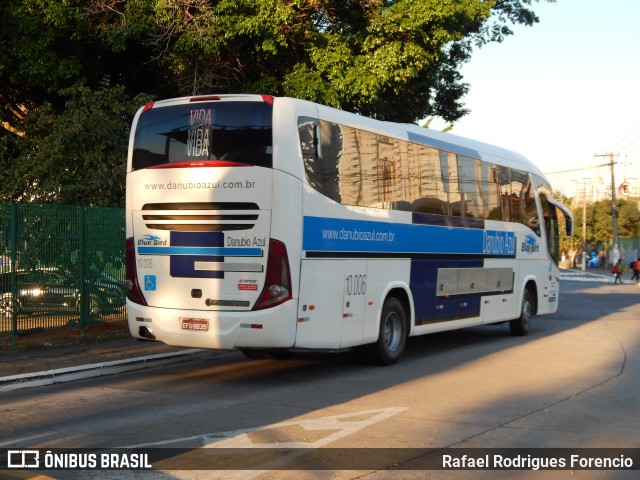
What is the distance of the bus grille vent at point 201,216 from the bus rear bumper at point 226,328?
44.8 inches

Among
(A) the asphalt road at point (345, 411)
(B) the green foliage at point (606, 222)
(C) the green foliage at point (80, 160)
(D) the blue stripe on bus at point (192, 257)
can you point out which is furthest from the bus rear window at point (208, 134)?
(B) the green foliage at point (606, 222)

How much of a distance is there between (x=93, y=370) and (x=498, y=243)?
8.65 metres

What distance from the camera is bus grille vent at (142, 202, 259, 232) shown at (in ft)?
37.2

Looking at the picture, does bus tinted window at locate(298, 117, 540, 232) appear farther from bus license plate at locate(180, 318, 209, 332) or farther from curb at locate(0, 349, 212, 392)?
curb at locate(0, 349, 212, 392)

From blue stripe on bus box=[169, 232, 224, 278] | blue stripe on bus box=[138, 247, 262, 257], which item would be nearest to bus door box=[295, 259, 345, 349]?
blue stripe on bus box=[138, 247, 262, 257]

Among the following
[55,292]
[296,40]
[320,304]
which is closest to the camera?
[320,304]

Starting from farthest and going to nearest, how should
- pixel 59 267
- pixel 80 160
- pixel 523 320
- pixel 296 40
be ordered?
pixel 296 40 → pixel 80 160 → pixel 523 320 → pixel 59 267

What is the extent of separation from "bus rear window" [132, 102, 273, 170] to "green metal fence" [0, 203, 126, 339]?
3932 mm

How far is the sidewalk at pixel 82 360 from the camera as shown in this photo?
12091mm

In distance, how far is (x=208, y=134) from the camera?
11.6m

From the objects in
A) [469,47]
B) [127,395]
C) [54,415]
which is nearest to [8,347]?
[127,395]

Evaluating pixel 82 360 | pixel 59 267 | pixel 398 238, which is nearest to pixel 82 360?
pixel 82 360

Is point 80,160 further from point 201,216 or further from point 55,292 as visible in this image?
point 201,216

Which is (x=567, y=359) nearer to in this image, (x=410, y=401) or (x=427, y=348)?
(x=427, y=348)
